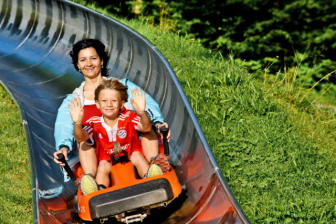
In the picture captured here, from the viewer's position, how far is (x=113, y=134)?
3885 millimetres

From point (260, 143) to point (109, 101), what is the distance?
1.52 metres

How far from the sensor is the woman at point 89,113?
3.78m

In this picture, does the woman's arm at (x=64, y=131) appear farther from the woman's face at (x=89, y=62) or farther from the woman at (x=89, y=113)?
the woman's face at (x=89, y=62)

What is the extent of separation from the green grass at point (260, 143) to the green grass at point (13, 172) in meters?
0.01

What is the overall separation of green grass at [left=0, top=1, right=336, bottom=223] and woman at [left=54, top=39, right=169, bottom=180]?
2.11 ft

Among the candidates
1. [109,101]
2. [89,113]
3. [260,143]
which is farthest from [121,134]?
[260,143]

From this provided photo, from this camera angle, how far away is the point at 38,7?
8.72 metres

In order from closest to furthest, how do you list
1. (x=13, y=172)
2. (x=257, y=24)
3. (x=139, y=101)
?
(x=139, y=101), (x=13, y=172), (x=257, y=24)

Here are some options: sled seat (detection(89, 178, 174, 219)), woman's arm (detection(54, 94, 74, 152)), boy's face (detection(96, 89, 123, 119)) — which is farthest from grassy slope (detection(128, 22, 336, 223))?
woman's arm (detection(54, 94, 74, 152))

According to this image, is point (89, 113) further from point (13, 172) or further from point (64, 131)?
point (13, 172)

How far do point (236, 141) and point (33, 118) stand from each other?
2.32 metres

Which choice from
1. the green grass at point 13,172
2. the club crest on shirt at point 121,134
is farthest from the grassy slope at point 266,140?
the green grass at point 13,172

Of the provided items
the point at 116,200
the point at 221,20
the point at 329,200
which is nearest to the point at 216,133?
the point at 329,200

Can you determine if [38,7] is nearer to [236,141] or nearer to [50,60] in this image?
[50,60]
